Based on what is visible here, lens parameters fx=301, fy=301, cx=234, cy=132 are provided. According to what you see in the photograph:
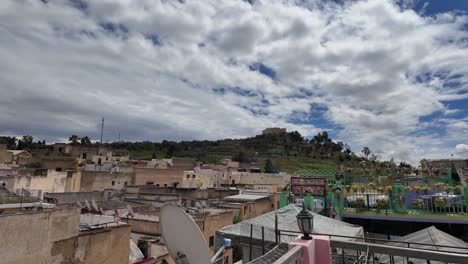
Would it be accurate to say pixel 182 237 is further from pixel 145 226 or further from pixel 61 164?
pixel 61 164

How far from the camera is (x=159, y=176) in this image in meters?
39.6

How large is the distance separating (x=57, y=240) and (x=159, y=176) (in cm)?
3022

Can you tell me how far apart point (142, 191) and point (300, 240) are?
26869 mm

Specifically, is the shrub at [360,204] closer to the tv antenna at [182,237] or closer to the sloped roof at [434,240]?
the sloped roof at [434,240]

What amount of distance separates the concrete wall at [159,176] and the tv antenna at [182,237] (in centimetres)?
3420

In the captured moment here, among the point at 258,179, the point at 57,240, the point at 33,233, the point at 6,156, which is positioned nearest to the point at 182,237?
the point at 33,233

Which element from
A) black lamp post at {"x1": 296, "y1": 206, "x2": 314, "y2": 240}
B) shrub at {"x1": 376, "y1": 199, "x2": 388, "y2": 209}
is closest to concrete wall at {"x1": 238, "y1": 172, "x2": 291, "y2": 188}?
shrub at {"x1": 376, "y1": 199, "x2": 388, "y2": 209}

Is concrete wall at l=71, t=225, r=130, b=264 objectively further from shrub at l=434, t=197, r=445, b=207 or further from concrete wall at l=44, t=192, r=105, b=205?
shrub at l=434, t=197, r=445, b=207

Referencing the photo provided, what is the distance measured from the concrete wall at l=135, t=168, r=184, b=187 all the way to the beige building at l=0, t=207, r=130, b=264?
86.1 feet

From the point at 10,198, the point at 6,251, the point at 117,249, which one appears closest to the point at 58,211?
the point at 6,251

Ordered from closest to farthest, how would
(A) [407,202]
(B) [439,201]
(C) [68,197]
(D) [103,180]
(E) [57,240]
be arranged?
(E) [57,240] < (B) [439,201] < (A) [407,202] < (C) [68,197] < (D) [103,180]

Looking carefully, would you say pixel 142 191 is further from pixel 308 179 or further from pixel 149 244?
pixel 308 179

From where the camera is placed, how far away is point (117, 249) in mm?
11828

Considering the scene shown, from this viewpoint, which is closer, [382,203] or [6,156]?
[382,203]
